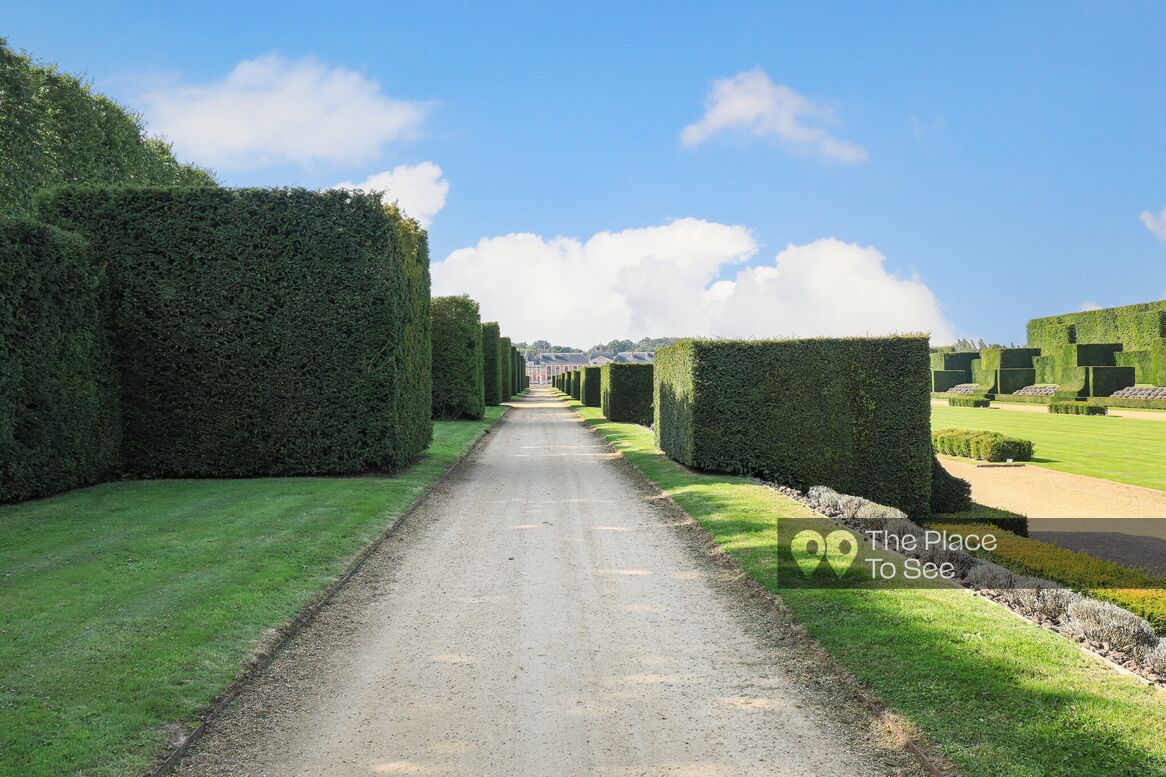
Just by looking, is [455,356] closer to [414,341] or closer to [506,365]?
[414,341]

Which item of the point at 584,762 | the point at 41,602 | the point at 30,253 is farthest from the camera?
the point at 30,253

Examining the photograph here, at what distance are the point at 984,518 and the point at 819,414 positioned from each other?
3354mm

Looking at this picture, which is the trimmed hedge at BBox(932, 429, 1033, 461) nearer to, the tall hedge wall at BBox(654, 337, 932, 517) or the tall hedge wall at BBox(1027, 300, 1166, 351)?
the tall hedge wall at BBox(654, 337, 932, 517)

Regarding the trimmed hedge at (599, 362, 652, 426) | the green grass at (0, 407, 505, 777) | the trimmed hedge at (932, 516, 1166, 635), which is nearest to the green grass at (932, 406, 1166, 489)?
the trimmed hedge at (932, 516, 1166, 635)

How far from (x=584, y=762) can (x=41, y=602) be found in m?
5.50

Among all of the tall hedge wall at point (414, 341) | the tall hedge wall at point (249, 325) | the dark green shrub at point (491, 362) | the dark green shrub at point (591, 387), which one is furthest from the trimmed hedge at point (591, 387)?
the tall hedge wall at point (249, 325)

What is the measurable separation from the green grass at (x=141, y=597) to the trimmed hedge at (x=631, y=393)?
18425 millimetres

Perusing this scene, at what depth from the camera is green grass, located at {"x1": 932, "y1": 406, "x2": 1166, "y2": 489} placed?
1769 cm

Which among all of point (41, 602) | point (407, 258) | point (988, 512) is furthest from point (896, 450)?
point (41, 602)

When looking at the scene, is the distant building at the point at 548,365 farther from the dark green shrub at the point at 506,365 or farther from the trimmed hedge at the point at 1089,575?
the trimmed hedge at the point at 1089,575

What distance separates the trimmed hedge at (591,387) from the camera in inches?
1677

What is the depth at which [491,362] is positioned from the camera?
4022cm

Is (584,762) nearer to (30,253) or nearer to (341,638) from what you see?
(341,638)

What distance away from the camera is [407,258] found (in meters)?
15.4
